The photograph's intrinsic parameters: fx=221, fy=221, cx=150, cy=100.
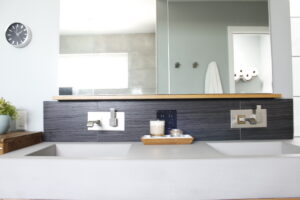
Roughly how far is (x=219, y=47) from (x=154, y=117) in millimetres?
560

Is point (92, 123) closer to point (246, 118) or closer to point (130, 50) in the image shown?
point (130, 50)

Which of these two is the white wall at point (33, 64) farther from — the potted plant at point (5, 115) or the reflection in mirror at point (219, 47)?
the reflection in mirror at point (219, 47)

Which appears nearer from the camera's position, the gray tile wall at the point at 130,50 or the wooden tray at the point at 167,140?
the wooden tray at the point at 167,140

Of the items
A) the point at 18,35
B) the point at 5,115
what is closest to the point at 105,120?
the point at 5,115

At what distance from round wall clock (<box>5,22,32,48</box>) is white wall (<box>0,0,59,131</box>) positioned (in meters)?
0.03

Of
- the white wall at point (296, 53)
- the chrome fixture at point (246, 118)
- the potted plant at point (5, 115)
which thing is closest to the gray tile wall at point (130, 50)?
the potted plant at point (5, 115)

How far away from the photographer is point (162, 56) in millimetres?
1285

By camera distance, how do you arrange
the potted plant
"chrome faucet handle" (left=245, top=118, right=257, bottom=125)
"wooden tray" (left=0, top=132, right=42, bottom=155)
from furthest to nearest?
"chrome faucet handle" (left=245, top=118, right=257, bottom=125) → the potted plant → "wooden tray" (left=0, top=132, right=42, bottom=155)

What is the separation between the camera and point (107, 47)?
1.30 m

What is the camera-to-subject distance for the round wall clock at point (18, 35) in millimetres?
1308

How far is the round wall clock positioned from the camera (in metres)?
1.31

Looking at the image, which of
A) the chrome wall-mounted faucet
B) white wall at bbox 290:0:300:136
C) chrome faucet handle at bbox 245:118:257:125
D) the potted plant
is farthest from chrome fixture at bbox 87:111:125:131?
white wall at bbox 290:0:300:136

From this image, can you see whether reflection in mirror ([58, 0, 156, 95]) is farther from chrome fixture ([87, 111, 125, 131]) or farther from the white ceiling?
chrome fixture ([87, 111, 125, 131])

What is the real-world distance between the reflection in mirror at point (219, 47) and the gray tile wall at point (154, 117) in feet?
A: 0.29
